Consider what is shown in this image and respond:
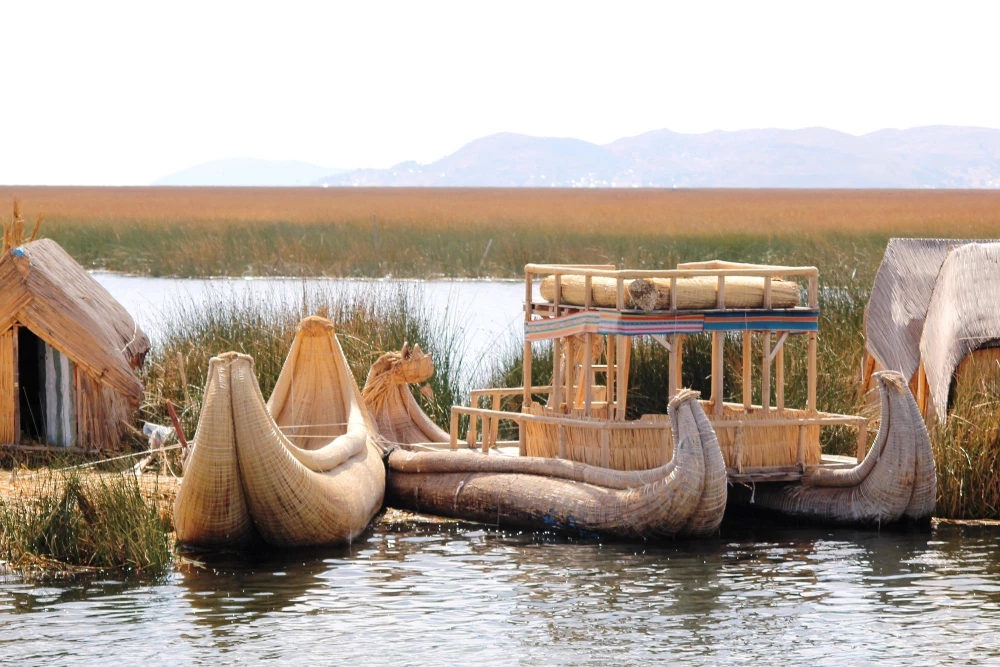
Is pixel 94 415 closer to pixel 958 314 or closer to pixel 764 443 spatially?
pixel 764 443

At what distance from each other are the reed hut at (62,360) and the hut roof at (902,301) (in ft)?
21.8

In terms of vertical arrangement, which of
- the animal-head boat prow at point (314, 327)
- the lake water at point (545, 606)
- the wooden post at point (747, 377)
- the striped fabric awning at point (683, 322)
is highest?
the striped fabric awning at point (683, 322)

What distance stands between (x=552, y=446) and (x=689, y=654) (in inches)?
140

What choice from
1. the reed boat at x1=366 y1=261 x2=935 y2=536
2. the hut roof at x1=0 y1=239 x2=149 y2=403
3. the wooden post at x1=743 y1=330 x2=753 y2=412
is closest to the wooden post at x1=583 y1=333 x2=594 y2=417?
the reed boat at x1=366 y1=261 x2=935 y2=536

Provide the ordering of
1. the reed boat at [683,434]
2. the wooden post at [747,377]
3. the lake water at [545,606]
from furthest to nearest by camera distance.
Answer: the wooden post at [747,377] < the reed boat at [683,434] < the lake water at [545,606]

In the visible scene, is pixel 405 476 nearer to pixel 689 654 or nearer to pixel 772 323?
pixel 772 323

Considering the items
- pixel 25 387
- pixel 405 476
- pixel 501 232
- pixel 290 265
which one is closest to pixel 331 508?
pixel 405 476

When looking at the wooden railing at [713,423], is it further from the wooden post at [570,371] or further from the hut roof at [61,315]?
the hut roof at [61,315]

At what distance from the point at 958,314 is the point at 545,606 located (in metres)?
5.63

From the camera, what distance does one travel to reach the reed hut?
12227 millimetres

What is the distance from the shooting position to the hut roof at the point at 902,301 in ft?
43.6

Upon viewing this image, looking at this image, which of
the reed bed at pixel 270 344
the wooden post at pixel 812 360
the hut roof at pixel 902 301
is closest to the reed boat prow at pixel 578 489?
the wooden post at pixel 812 360

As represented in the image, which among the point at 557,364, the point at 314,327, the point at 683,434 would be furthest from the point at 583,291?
the point at 314,327

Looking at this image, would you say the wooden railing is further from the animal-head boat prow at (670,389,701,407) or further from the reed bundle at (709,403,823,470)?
the animal-head boat prow at (670,389,701,407)
